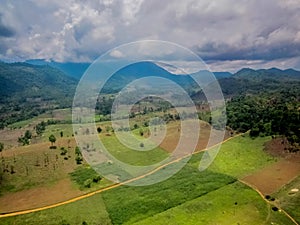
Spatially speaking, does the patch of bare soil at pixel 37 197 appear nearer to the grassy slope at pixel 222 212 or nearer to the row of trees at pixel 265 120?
the grassy slope at pixel 222 212

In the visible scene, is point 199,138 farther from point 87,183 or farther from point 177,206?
point 177,206

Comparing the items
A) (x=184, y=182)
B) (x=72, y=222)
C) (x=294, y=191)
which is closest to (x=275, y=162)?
(x=294, y=191)

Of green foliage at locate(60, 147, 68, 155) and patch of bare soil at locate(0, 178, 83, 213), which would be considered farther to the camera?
green foliage at locate(60, 147, 68, 155)

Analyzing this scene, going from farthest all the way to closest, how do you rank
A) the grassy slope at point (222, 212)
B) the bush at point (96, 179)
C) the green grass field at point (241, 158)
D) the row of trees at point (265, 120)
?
the row of trees at point (265, 120) < the green grass field at point (241, 158) < the bush at point (96, 179) < the grassy slope at point (222, 212)

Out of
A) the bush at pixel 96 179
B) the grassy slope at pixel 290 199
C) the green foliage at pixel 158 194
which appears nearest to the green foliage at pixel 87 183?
the bush at pixel 96 179

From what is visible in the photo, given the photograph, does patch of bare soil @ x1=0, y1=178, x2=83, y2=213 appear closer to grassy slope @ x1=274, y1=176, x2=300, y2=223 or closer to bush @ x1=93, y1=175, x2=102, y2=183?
bush @ x1=93, y1=175, x2=102, y2=183

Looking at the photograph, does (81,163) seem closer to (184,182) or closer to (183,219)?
(184,182)

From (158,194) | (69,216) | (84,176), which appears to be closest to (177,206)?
(158,194)

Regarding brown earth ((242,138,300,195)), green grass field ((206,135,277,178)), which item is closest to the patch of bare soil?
green grass field ((206,135,277,178))

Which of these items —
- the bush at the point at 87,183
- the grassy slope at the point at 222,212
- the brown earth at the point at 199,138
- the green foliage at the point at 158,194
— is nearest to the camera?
the grassy slope at the point at 222,212
